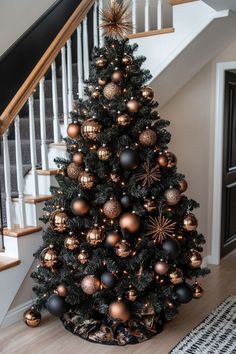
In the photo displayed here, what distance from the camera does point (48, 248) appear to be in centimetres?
229

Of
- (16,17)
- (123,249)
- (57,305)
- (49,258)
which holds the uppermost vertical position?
(16,17)

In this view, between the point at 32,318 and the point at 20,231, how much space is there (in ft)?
1.95

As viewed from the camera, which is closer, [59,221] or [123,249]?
[123,249]

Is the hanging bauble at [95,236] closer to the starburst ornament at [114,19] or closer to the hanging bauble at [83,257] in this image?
the hanging bauble at [83,257]

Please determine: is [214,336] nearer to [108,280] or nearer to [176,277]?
[176,277]

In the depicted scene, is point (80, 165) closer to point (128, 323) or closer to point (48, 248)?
point (48, 248)

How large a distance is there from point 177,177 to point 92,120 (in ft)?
2.13

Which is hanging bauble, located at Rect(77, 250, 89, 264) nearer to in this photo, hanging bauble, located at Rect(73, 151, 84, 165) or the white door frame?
hanging bauble, located at Rect(73, 151, 84, 165)

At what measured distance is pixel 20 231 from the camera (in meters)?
2.45

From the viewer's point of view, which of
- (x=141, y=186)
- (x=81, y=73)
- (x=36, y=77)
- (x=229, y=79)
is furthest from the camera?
(x=229, y=79)

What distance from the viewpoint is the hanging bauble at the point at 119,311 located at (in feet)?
6.83

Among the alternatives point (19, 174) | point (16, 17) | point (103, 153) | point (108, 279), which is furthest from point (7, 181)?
point (16, 17)

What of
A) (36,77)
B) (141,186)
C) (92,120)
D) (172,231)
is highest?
(36,77)

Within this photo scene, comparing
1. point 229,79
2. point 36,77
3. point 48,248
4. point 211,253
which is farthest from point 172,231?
point 229,79
